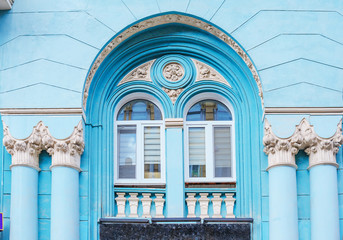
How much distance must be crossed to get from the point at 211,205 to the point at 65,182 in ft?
8.95

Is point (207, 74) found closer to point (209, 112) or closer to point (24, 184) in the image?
point (209, 112)

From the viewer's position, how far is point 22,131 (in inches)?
653

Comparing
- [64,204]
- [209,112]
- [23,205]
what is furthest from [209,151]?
[23,205]

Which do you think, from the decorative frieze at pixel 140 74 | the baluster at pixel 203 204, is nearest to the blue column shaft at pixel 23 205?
the decorative frieze at pixel 140 74

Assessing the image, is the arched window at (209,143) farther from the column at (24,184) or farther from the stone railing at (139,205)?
the column at (24,184)

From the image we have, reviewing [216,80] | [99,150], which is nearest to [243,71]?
[216,80]

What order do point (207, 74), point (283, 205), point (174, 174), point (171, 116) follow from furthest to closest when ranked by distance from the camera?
point (207, 74) → point (171, 116) → point (174, 174) → point (283, 205)

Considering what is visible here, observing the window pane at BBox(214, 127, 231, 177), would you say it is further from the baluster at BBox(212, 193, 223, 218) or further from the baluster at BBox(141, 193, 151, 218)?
the baluster at BBox(141, 193, 151, 218)

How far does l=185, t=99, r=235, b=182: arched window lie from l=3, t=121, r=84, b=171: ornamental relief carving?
219 cm

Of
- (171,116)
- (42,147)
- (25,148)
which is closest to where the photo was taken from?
(25,148)

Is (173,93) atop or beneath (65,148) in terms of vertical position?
atop

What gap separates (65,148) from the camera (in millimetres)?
16438

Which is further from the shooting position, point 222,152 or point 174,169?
point 222,152

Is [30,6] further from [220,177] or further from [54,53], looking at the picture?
[220,177]
